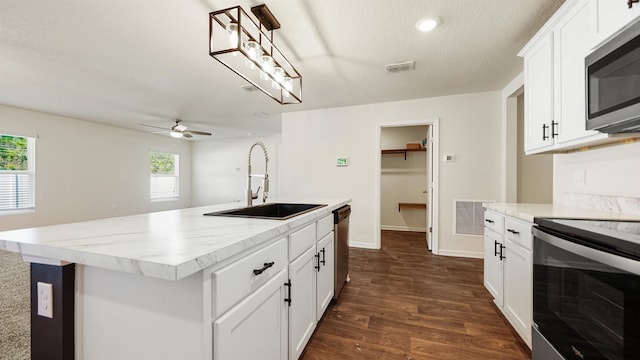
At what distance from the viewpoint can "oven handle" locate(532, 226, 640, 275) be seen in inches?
30.8

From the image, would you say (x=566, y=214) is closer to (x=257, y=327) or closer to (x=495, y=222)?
(x=495, y=222)

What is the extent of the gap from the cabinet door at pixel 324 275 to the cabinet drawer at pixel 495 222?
53.7 inches

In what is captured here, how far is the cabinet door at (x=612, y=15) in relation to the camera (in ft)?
3.73

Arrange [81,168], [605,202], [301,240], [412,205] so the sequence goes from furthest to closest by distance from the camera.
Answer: [412,205] < [81,168] < [605,202] < [301,240]

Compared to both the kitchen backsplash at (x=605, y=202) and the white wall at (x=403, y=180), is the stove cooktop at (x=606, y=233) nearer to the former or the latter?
the kitchen backsplash at (x=605, y=202)

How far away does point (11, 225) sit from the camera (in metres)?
4.26

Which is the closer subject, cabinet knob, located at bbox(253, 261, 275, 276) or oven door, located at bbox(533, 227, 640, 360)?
oven door, located at bbox(533, 227, 640, 360)

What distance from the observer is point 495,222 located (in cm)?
206

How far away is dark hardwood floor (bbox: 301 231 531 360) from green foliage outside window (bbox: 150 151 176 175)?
6.45 m

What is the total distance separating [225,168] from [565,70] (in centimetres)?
765

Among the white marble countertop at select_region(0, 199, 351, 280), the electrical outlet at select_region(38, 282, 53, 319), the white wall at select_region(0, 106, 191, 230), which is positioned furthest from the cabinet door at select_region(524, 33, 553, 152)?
the white wall at select_region(0, 106, 191, 230)

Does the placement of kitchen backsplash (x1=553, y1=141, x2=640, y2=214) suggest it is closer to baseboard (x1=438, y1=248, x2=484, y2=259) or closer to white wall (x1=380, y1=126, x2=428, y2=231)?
baseboard (x1=438, y1=248, x2=484, y2=259)

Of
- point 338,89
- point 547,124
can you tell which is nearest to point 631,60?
point 547,124

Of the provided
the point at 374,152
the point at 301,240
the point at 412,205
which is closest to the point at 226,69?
the point at 301,240
